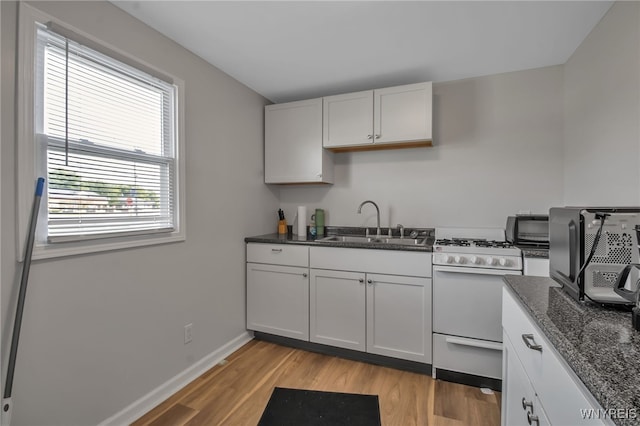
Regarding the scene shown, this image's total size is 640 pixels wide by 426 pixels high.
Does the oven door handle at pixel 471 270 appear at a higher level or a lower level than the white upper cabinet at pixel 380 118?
lower

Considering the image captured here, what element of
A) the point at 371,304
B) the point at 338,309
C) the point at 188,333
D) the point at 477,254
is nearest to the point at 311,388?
the point at 338,309

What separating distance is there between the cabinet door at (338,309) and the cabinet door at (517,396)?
1115 mm

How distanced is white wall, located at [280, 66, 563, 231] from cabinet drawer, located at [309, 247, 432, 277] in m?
0.68

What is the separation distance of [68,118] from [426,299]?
7.55 feet

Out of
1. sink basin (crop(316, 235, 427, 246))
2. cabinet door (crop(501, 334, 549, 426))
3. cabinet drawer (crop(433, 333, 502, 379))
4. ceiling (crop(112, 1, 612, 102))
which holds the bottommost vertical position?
cabinet drawer (crop(433, 333, 502, 379))

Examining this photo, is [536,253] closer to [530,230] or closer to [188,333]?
[530,230]

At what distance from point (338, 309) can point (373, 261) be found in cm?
49

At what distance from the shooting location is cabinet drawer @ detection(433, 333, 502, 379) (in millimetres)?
1925

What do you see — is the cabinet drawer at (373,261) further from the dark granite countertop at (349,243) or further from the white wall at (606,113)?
the white wall at (606,113)

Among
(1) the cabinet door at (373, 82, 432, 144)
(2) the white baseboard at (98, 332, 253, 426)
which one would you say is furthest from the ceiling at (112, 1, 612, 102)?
(2) the white baseboard at (98, 332, 253, 426)

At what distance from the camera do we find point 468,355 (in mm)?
1989

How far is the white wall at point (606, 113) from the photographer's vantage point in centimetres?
147

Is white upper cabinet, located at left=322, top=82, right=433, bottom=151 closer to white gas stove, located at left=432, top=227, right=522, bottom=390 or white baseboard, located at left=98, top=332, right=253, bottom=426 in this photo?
white gas stove, located at left=432, top=227, right=522, bottom=390

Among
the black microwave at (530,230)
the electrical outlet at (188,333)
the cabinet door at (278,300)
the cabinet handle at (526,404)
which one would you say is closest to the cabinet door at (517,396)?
the cabinet handle at (526,404)
